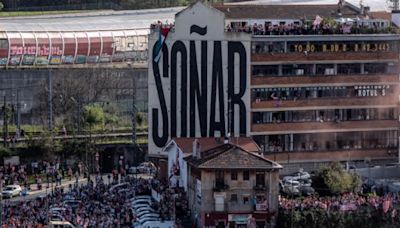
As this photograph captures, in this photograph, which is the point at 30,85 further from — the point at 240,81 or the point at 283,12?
the point at 240,81

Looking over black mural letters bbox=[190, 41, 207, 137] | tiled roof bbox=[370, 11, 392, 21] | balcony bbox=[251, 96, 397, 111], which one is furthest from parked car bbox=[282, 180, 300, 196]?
tiled roof bbox=[370, 11, 392, 21]

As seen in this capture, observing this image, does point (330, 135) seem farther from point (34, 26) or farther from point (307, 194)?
point (34, 26)

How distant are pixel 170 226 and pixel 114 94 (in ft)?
121

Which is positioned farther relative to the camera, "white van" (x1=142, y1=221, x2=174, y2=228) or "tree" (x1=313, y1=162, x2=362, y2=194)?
"tree" (x1=313, y1=162, x2=362, y2=194)

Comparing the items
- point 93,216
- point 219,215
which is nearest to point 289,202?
point 219,215

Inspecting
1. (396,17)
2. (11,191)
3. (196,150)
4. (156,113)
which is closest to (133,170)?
(156,113)

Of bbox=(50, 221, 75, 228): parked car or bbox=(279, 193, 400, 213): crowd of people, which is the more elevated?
bbox=(279, 193, 400, 213): crowd of people

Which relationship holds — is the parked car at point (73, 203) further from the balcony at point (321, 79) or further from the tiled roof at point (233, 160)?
the balcony at point (321, 79)

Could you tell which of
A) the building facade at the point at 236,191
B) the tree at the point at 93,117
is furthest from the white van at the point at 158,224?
the tree at the point at 93,117

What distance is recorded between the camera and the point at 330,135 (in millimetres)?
83688

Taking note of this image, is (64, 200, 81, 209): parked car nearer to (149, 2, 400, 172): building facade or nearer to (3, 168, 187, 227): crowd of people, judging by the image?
(3, 168, 187, 227): crowd of people

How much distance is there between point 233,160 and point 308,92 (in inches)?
577

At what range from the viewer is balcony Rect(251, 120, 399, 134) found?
82.6 meters

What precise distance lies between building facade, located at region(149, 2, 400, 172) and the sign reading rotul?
0.23ft
